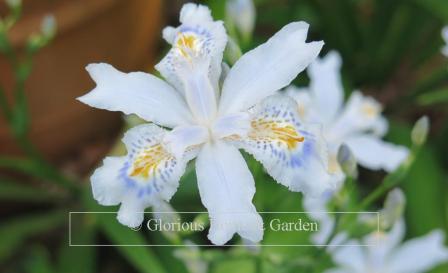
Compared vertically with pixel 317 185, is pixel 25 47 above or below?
above

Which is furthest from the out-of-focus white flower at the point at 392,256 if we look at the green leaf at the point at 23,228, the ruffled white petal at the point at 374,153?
A: the green leaf at the point at 23,228

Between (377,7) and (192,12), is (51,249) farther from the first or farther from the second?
(192,12)

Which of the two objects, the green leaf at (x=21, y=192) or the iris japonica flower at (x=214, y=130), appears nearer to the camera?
the iris japonica flower at (x=214, y=130)

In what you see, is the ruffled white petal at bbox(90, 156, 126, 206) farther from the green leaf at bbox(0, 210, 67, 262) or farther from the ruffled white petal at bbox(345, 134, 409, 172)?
the green leaf at bbox(0, 210, 67, 262)

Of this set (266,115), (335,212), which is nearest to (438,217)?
(335,212)

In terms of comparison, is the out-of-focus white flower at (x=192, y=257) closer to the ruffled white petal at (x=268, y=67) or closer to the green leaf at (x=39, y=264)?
the ruffled white petal at (x=268, y=67)

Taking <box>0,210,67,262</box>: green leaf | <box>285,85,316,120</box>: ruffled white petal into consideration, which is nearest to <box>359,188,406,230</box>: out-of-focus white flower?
<box>285,85,316,120</box>: ruffled white petal
